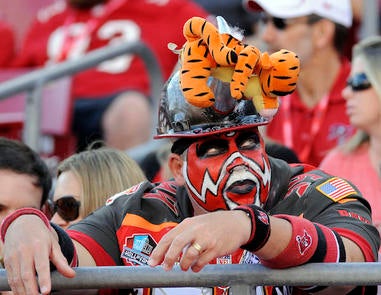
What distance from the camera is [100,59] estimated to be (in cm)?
578

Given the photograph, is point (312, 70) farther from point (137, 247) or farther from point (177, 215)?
point (137, 247)

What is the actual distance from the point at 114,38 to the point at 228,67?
14.7ft

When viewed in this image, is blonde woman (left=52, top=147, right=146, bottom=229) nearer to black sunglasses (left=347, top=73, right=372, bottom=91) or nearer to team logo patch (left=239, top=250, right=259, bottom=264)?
team logo patch (left=239, top=250, right=259, bottom=264)

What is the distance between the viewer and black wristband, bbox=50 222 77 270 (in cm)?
246

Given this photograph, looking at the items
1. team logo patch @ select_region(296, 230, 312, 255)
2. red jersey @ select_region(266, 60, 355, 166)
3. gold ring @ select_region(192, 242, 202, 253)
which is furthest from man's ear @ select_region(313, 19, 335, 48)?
gold ring @ select_region(192, 242, 202, 253)

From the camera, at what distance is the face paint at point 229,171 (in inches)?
103

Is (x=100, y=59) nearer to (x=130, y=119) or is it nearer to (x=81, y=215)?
(x=130, y=119)

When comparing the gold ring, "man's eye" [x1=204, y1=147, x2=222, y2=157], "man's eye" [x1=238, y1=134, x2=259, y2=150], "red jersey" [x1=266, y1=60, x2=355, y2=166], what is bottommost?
"red jersey" [x1=266, y1=60, x2=355, y2=166]

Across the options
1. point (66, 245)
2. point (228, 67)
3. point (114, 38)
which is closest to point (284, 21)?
point (114, 38)

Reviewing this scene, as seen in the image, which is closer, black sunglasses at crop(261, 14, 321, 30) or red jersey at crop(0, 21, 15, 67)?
black sunglasses at crop(261, 14, 321, 30)

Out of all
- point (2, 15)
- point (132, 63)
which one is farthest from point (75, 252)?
point (2, 15)

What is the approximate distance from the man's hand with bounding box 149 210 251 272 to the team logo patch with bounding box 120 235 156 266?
47 centimetres

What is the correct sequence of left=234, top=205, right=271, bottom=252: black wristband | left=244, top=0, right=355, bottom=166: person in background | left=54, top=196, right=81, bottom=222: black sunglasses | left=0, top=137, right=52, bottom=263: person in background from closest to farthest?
1. left=234, top=205, right=271, bottom=252: black wristband
2. left=0, top=137, right=52, bottom=263: person in background
3. left=54, top=196, right=81, bottom=222: black sunglasses
4. left=244, top=0, right=355, bottom=166: person in background

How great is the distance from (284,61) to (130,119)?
370 centimetres
